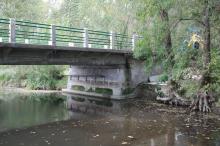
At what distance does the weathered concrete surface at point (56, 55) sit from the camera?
1616cm

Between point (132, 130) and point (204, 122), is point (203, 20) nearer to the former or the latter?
point (204, 122)

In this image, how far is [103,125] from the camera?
47.2 feet

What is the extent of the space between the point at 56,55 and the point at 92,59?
11.4ft

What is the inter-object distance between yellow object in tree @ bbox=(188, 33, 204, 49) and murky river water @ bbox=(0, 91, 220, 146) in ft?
11.3

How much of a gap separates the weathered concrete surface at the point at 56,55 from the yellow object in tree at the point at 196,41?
6.59 meters

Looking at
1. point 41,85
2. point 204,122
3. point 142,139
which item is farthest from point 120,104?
point 41,85

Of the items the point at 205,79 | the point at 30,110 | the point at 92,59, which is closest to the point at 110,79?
the point at 92,59

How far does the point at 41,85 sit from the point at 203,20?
58.1 feet

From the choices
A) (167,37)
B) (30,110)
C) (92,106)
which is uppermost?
(167,37)

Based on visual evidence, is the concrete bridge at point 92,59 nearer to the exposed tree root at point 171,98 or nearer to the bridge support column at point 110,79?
the bridge support column at point 110,79

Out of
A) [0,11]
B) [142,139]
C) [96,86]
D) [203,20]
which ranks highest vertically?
[0,11]

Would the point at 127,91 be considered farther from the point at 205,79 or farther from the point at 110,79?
the point at 205,79

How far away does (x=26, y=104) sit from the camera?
837 inches

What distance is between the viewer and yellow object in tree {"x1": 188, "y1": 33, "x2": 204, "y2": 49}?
15.8 meters
